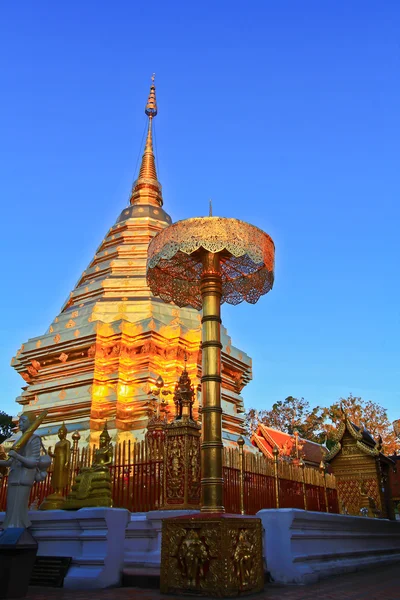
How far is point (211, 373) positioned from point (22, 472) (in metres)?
2.83

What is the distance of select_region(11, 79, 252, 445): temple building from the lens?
46.2 feet

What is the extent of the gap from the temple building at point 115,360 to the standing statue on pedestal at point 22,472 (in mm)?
5758

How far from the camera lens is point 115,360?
48.7 feet

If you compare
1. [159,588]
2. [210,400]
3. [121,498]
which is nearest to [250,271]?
[210,400]

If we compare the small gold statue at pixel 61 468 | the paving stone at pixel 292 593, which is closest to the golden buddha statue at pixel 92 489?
the small gold statue at pixel 61 468

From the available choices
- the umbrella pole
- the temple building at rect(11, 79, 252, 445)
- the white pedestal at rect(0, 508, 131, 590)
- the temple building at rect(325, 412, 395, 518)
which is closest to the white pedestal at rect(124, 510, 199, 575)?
the white pedestal at rect(0, 508, 131, 590)

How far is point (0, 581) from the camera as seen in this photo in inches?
213

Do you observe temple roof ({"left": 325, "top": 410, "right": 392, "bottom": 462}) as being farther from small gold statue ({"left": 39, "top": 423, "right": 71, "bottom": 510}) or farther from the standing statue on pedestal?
Result: the standing statue on pedestal

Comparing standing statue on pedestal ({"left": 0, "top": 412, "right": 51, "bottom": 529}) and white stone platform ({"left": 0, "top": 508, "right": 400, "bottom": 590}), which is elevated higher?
standing statue on pedestal ({"left": 0, "top": 412, "right": 51, "bottom": 529})

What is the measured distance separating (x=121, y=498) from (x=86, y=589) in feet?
5.91

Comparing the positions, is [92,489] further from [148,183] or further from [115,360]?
[148,183]

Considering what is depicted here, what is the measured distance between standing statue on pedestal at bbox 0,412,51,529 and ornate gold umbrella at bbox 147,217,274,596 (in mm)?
2149

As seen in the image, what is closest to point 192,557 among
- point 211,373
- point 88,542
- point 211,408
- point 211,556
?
point 211,556

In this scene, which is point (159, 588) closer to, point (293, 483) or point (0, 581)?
point (0, 581)
